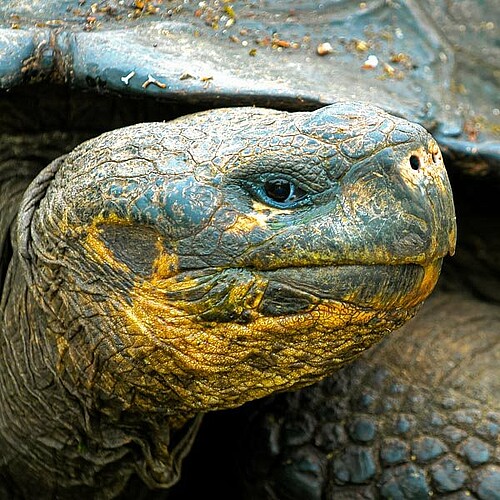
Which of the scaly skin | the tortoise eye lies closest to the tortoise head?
the tortoise eye

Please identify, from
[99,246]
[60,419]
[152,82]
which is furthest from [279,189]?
[60,419]

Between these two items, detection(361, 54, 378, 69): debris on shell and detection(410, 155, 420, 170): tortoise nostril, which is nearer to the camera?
detection(410, 155, 420, 170): tortoise nostril

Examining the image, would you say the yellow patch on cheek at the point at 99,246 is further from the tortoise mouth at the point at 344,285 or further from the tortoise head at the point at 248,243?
the tortoise mouth at the point at 344,285

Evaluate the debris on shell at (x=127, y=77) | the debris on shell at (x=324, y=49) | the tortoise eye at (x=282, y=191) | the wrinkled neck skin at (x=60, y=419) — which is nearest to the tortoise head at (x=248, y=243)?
the tortoise eye at (x=282, y=191)

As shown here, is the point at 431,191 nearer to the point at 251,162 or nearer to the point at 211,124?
the point at 251,162

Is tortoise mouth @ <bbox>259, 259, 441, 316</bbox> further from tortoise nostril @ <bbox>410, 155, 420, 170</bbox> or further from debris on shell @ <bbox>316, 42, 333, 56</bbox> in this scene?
debris on shell @ <bbox>316, 42, 333, 56</bbox>

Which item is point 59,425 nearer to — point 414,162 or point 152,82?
point 152,82

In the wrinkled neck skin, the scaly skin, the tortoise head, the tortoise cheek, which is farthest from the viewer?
the scaly skin
